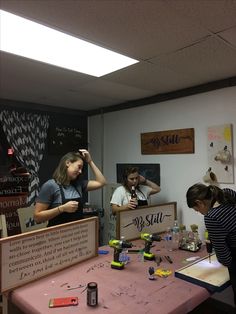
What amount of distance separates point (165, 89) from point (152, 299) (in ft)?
7.10

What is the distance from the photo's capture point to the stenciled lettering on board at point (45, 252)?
5.13ft

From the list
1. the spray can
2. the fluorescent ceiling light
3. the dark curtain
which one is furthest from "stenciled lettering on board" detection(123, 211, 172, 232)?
the dark curtain

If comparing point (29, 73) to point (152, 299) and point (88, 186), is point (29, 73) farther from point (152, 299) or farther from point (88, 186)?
point (152, 299)

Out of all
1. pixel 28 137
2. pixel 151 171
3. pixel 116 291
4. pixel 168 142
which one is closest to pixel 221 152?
pixel 168 142

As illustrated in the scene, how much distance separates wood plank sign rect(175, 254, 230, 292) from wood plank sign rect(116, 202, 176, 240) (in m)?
0.71

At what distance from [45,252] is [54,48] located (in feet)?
4.50

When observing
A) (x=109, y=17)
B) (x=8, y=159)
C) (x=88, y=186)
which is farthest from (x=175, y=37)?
(x=8, y=159)

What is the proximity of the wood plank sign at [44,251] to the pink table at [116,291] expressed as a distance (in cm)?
6

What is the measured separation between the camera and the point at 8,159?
11.1ft

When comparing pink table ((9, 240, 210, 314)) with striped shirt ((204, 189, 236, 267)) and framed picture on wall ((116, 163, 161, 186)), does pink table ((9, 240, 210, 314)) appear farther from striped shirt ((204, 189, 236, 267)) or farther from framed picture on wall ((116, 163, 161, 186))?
framed picture on wall ((116, 163, 161, 186))

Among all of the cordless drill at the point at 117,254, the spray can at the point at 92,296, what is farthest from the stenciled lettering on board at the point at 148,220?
the spray can at the point at 92,296

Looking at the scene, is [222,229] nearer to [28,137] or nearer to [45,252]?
[45,252]

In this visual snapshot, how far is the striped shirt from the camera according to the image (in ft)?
5.18

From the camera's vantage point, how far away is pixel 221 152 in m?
2.61
